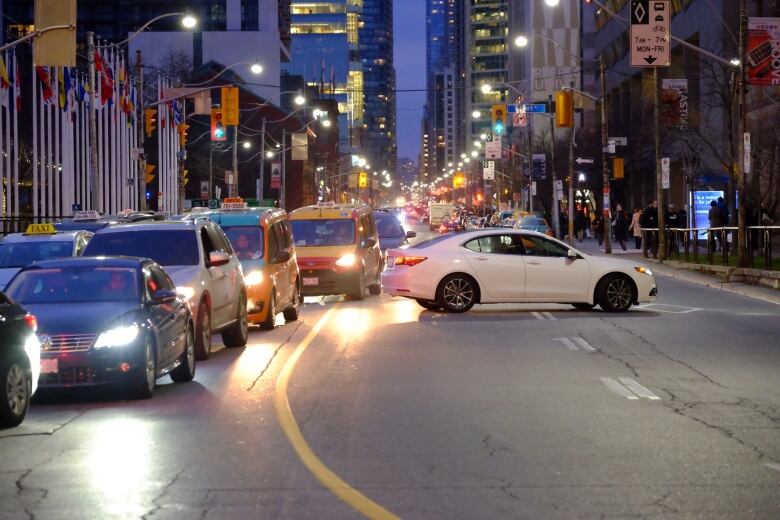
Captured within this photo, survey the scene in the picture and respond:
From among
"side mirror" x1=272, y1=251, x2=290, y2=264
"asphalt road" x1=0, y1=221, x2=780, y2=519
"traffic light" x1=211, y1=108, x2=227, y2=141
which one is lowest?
"asphalt road" x1=0, y1=221, x2=780, y2=519

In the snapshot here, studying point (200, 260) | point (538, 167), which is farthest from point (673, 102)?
point (538, 167)

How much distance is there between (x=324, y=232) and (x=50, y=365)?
1547 centimetres

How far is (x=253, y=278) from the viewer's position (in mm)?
20125

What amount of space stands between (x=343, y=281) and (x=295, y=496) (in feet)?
61.5

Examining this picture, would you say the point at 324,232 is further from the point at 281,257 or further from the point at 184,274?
the point at 184,274

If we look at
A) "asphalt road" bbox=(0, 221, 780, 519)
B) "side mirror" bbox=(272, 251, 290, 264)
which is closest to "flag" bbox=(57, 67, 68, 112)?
"side mirror" bbox=(272, 251, 290, 264)

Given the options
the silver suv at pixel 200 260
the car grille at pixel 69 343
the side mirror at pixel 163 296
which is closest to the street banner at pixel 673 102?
the silver suv at pixel 200 260

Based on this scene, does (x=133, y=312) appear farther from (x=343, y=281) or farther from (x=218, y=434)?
(x=343, y=281)

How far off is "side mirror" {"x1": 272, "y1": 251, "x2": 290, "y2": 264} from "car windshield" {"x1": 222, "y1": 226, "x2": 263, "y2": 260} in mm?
270

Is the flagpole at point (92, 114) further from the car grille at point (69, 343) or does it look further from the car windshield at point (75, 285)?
the car grille at point (69, 343)

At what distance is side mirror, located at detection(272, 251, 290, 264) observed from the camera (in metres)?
20.9

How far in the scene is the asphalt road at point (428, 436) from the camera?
7895mm

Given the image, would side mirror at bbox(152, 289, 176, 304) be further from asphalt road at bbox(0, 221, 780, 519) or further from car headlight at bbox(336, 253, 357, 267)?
car headlight at bbox(336, 253, 357, 267)

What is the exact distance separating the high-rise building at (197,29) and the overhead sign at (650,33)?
96873 mm
